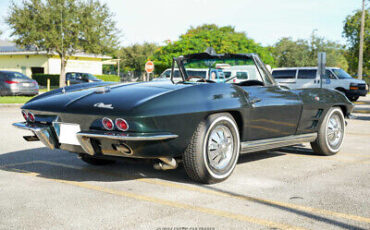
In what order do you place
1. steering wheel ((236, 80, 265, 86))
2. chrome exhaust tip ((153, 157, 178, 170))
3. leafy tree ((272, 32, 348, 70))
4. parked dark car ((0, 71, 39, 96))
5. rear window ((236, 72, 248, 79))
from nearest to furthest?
chrome exhaust tip ((153, 157, 178, 170)) → steering wheel ((236, 80, 265, 86)) → rear window ((236, 72, 248, 79)) → parked dark car ((0, 71, 39, 96)) → leafy tree ((272, 32, 348, 70))

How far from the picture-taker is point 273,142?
5.05 m

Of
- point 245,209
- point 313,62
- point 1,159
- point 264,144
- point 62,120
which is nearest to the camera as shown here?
point 245,209

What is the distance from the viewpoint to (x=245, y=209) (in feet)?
11.4

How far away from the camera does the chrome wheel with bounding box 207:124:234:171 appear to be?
13.9ft

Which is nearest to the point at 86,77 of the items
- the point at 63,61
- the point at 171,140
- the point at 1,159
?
the point at 63,61

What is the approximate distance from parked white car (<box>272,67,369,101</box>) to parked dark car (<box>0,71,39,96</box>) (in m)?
12.1

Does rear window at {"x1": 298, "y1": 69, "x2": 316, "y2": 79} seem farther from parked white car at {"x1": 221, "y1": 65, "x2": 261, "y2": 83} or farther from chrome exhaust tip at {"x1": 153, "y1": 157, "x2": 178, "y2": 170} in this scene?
chrome exhaust tip at {"x1": 153, "y1": 157, "x2": 178, "y2": 170}

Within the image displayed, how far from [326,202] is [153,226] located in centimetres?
161

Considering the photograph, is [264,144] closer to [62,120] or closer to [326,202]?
[326,202]

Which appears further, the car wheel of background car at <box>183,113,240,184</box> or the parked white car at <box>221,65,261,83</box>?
the parked white car at <box>221,65,261,83</box>

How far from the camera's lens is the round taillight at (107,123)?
379 cm

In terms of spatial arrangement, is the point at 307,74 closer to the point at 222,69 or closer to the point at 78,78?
the point at 222,69

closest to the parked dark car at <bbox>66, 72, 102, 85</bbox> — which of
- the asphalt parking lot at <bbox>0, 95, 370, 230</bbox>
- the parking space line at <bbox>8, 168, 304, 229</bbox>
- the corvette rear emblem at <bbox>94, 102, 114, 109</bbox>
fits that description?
the asphalt parking lot at <bbox>0, 95, 370, 230</bbox>

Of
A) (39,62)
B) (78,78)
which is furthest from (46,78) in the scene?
(78,78)
